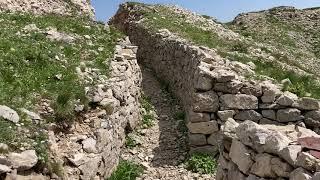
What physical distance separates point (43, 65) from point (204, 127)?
229 inches

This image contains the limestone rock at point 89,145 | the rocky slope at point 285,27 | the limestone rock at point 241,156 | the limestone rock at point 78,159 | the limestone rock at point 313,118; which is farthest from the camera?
the rocky slope at point 285,27

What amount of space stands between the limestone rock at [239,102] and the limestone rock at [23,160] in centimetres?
825

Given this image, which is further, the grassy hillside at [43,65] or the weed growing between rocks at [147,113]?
the weed growing between rocks at [147,113]

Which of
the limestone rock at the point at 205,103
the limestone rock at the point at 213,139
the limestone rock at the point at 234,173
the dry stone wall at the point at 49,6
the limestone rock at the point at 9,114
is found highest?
the dry stone wall at the point at 49,6

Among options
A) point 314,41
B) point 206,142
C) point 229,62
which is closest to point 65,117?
point 206,142

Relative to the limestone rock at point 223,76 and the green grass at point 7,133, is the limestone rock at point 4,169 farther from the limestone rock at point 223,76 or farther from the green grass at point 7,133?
the limestone rock at point 223,76

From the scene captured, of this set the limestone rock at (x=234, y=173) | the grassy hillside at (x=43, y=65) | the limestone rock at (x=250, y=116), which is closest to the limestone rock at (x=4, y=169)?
the grassy hillside at (x=43, y=65)

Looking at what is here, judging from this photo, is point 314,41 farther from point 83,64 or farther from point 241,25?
point 83,64

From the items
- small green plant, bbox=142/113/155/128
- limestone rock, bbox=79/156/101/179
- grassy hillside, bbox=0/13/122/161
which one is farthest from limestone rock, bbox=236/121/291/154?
small green plant, bbox=142/113/155/128

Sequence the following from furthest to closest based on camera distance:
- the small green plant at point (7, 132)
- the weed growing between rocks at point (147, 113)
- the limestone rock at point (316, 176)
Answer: the weed growing between rocks at point (147, 113) < the small green plant at point (7, 132) < the limestone rock at point (316, 176)

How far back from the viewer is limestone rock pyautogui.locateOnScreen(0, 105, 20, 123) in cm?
1195

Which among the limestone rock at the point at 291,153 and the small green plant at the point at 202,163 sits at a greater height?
the limestone rock at the point at 291,153

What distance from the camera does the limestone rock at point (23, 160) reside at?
10.5 m

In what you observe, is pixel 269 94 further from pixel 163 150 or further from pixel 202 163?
pixel 163 150
